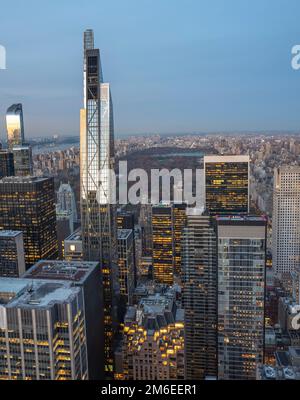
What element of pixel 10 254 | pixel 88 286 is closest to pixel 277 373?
pixel 88 286

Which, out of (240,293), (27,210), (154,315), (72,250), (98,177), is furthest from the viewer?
(27,210)

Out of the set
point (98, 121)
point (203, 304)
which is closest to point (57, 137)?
point (98, 121)

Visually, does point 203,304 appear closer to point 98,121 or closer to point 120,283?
point 120,283

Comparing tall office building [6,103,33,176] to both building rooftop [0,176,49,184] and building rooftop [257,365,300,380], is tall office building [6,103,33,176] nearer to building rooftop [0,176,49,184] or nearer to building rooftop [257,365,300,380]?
building rooftop [0,176,49,184]

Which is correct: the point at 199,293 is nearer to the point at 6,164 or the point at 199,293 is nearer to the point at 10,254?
the point at 10,254

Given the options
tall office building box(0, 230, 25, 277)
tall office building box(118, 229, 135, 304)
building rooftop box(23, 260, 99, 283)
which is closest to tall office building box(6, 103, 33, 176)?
tall office building box(0, 230, 25, 277)

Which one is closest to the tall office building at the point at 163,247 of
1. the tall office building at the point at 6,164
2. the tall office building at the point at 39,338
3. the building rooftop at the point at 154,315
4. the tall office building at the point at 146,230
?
the tall office building at the point at 146,230
